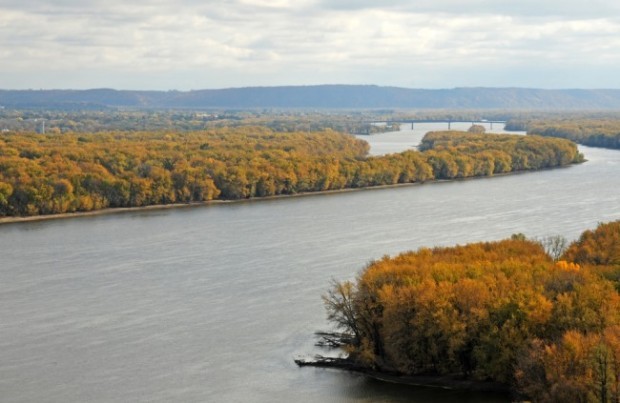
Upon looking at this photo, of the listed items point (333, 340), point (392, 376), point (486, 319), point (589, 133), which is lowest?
point (392, 376)

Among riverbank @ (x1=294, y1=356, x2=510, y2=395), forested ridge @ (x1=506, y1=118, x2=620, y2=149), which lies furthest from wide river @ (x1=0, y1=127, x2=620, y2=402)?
forested ridge @ (x1=506, y1=118, x2=620, y2=149)

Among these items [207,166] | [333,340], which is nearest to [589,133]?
[207,166]

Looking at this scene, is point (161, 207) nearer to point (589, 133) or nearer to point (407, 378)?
point (407, 378)

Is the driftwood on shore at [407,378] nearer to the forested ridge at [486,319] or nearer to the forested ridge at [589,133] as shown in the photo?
the forested ridge at [486,319]

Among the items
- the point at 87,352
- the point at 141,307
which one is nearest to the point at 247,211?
the point at 141,307

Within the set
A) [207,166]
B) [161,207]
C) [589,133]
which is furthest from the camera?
[589,133]

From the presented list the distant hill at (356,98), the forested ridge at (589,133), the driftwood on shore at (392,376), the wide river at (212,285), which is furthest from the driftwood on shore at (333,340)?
the distant hill at (356,98)

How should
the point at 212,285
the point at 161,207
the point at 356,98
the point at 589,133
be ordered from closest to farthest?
the point at 212,285 → the point at 161,207 → the point at 589,133 → the point at 356,98

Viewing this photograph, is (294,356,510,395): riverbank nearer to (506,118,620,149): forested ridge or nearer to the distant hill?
(506,118,620,149): forested ridge

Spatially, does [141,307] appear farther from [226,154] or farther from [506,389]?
[226,154]
